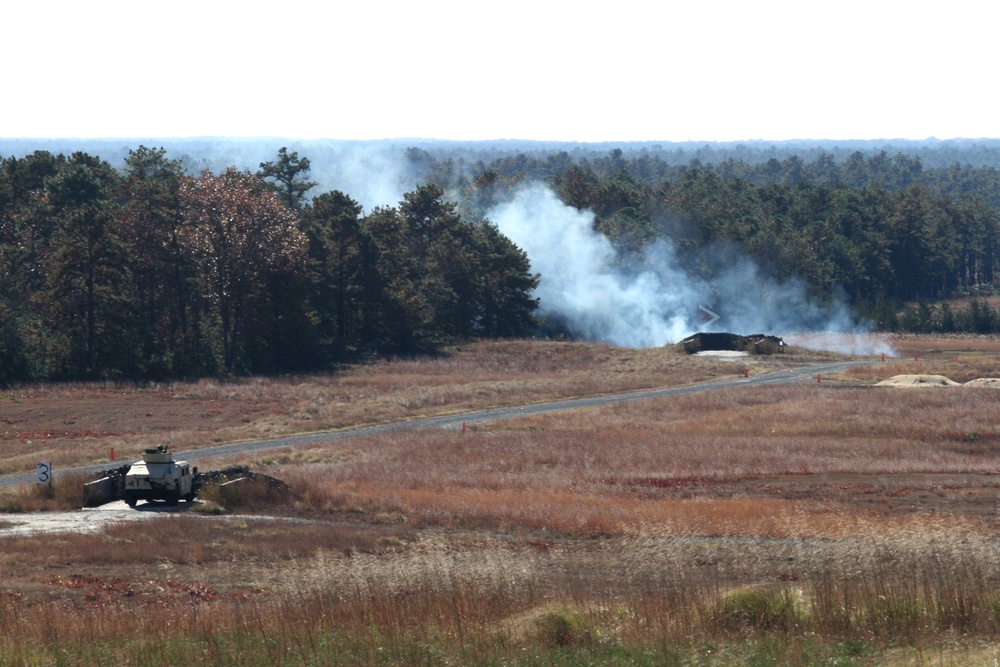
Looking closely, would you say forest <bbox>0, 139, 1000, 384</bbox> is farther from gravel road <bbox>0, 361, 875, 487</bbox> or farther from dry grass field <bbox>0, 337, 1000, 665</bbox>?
gravel road <bbox>0, 361, 875, 487</bbox>

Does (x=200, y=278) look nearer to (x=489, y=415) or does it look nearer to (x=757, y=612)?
(x=489, y=415)

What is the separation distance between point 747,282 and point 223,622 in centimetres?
12793

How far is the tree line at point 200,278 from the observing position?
83562mm

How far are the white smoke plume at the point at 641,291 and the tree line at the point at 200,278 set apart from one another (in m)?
14.2

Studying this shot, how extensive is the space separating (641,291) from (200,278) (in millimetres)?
54402

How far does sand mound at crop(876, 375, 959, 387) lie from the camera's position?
75938 mm

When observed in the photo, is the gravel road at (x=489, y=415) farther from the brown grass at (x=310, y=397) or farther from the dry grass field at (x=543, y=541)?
the dry grass field at (x=543, y=541)

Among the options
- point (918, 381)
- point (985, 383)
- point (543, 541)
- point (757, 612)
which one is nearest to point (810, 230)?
point (918, 381)

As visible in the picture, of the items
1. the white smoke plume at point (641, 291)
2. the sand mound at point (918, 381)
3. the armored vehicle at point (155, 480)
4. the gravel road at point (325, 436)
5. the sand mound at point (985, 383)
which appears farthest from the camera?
the white smoke plume at point (641, 291)

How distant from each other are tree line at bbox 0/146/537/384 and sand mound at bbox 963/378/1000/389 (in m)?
48.0

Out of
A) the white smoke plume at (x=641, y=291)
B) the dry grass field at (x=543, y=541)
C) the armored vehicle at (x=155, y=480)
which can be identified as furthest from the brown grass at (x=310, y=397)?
the white smoke plume at (x=641, y=291)

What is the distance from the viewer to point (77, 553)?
28016 millimetres

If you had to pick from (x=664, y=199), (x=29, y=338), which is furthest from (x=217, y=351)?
(x=664, y=199)

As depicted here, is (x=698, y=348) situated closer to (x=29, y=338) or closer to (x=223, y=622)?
(x=29, y=338)
